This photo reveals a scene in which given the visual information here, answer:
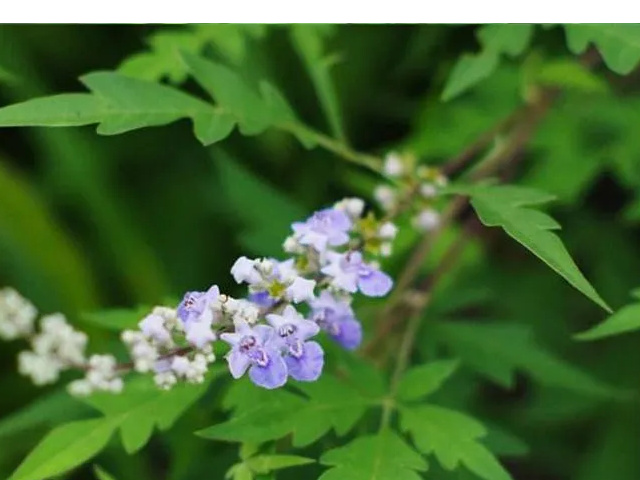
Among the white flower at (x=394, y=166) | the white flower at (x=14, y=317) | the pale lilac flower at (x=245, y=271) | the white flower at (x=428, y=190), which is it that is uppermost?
the white flower at (x=394, y=166)

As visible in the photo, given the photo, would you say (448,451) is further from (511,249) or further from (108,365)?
(511,249)

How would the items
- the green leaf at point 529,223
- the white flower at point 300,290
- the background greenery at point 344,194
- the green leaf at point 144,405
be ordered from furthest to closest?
the background greenery at point 344,194 → the green leaf at point 144,405 → the white flower at point 300,290 → the green leaf at point 529,223

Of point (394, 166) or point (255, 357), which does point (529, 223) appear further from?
point (394, 166)

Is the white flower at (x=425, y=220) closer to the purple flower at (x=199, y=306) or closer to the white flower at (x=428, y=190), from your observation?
the white flower at (x=428, y=190)

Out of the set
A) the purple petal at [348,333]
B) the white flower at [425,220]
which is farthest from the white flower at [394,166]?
the purple petal at [348,333]

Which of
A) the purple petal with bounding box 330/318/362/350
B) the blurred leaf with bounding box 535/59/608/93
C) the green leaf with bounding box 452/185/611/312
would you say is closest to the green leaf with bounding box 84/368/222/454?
the purple petal with bounding box 330/318/362/350

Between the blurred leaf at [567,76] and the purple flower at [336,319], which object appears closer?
the purple flower at [336,319]

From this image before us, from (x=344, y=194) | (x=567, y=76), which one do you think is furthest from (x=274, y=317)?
(x=344, y=194)

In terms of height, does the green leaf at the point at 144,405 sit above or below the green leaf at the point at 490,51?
below

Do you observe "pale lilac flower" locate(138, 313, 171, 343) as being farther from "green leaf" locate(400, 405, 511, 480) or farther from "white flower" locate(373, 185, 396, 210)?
"white flower" locate(373, 185, 396, 210)
